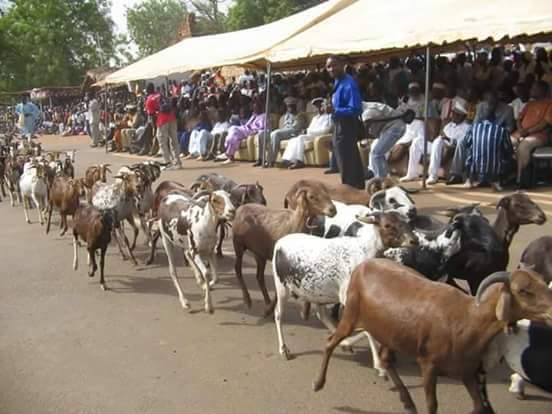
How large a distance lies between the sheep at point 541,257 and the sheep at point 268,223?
179 cm

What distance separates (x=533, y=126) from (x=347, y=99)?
156 inches

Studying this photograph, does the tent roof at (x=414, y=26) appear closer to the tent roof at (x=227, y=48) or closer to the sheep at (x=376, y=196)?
the tent roof at (x=227, y=48)

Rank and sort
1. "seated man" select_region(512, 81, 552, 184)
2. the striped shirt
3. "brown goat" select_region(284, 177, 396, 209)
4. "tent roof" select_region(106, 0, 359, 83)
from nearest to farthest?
"brown goat" select_region(284, 177, 396, 209) < "seated man" select_region(512, 81, 552, 184) < the striped shirt < "tent roof" select_region(106, 0, 359, 83)

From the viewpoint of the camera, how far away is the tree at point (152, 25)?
89750 mm

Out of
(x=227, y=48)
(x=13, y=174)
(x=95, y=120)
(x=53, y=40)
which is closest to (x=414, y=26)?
(x=227, y=48)

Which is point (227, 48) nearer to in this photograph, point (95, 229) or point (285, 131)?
point (285, 131)

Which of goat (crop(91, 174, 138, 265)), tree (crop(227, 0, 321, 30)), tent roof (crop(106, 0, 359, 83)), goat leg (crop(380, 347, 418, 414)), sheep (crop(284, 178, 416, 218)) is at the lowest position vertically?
goat leg (crop(380, 347, 418, 414))

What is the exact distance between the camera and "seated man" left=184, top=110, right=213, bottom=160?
20578mm

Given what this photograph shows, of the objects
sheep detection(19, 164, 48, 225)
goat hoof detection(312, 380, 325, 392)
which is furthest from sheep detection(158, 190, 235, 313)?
sheep detection(19, 164, 48, 225)

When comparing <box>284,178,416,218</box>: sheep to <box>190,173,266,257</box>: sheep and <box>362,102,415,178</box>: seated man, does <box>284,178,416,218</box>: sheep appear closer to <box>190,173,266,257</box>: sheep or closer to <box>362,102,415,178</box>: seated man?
<box>190,173,266,257</box>: sheep

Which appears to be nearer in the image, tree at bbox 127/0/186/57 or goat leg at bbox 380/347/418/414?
goat leg at bbox 380/347/418/414

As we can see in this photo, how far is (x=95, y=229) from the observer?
8273mm

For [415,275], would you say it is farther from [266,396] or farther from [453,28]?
[453,28]

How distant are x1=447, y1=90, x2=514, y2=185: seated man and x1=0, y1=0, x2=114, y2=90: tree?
46.3 m
